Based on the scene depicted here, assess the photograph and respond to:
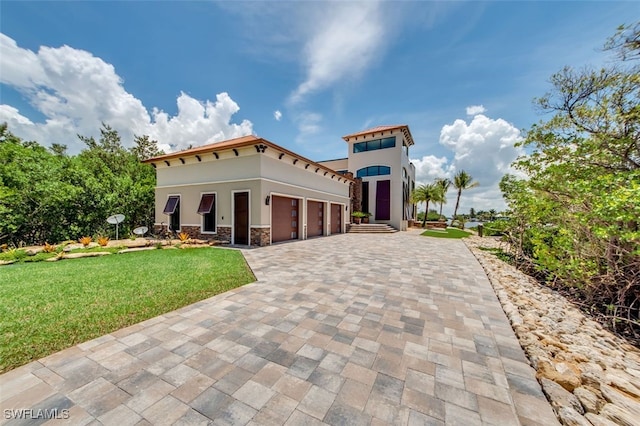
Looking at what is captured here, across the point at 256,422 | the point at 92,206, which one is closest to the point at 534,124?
the point at 256,422

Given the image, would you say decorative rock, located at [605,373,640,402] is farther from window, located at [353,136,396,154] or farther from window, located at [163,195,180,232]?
window, located at [353,136,396,154]

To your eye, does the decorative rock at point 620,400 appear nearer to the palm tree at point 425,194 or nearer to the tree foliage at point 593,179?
the tree foliage at point 593,179

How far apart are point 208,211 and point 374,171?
1627 cm

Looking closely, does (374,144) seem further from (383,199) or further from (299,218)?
(299,218)

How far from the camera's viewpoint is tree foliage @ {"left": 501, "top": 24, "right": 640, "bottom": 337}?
12.5ft

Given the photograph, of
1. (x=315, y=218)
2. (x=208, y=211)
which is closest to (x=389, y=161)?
(x=315, y=218)

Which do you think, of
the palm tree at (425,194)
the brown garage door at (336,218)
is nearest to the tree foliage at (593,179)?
the brown garage door at (336,218)

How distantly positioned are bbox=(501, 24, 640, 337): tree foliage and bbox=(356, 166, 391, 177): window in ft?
51.1

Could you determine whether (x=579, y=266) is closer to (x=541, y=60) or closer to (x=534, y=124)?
(x=534, y=124)

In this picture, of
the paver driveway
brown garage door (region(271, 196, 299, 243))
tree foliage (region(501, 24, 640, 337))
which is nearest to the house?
brown garage door (region(271, 196, 299, 243))

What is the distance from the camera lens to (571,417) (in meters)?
1.76

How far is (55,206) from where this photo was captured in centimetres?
1049

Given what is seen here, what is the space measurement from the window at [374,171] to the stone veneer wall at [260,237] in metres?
14.8

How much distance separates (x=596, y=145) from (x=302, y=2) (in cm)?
880
